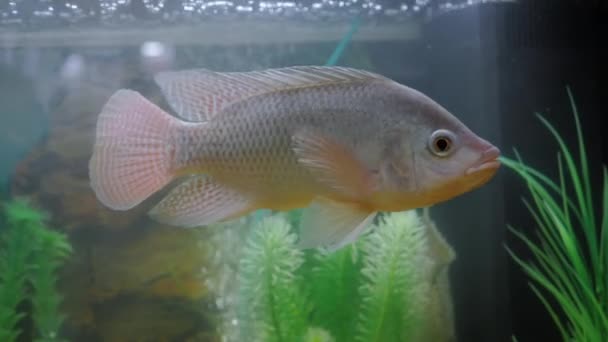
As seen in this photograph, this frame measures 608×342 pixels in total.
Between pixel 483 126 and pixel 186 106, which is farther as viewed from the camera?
pixel 483 126

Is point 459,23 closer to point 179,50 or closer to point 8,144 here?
point 179,50

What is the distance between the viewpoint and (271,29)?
367 centimetres

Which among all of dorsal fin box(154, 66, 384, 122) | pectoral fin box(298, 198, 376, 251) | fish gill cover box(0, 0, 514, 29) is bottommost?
pectoral fin box(298, 198, 376, 251)

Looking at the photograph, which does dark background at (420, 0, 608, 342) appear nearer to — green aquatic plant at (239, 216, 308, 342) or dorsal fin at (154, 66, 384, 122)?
green aquatic plant at (239, 216, 308, 342)

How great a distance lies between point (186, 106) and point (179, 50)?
7.12 ft

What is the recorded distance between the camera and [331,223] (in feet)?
4.13

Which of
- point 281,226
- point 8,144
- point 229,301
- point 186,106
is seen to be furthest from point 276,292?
point 8,144

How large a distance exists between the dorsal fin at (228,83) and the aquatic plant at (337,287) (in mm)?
1356

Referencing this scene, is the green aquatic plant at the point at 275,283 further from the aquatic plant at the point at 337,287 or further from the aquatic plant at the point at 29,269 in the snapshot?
the aquatic plant at the point at 29,269

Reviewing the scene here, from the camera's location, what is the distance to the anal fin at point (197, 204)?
1.37m

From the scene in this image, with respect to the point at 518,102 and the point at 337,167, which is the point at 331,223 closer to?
the point at 337,167

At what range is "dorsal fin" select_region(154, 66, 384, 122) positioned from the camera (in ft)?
4.30

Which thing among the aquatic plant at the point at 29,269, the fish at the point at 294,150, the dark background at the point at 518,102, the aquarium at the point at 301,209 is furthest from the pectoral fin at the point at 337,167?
the dark background at the point at 518,102

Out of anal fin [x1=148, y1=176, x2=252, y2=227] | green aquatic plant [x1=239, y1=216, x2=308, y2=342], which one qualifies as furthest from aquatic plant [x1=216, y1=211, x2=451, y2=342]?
anal fin [x1=148, y1=176, x2=252, y2=227]
